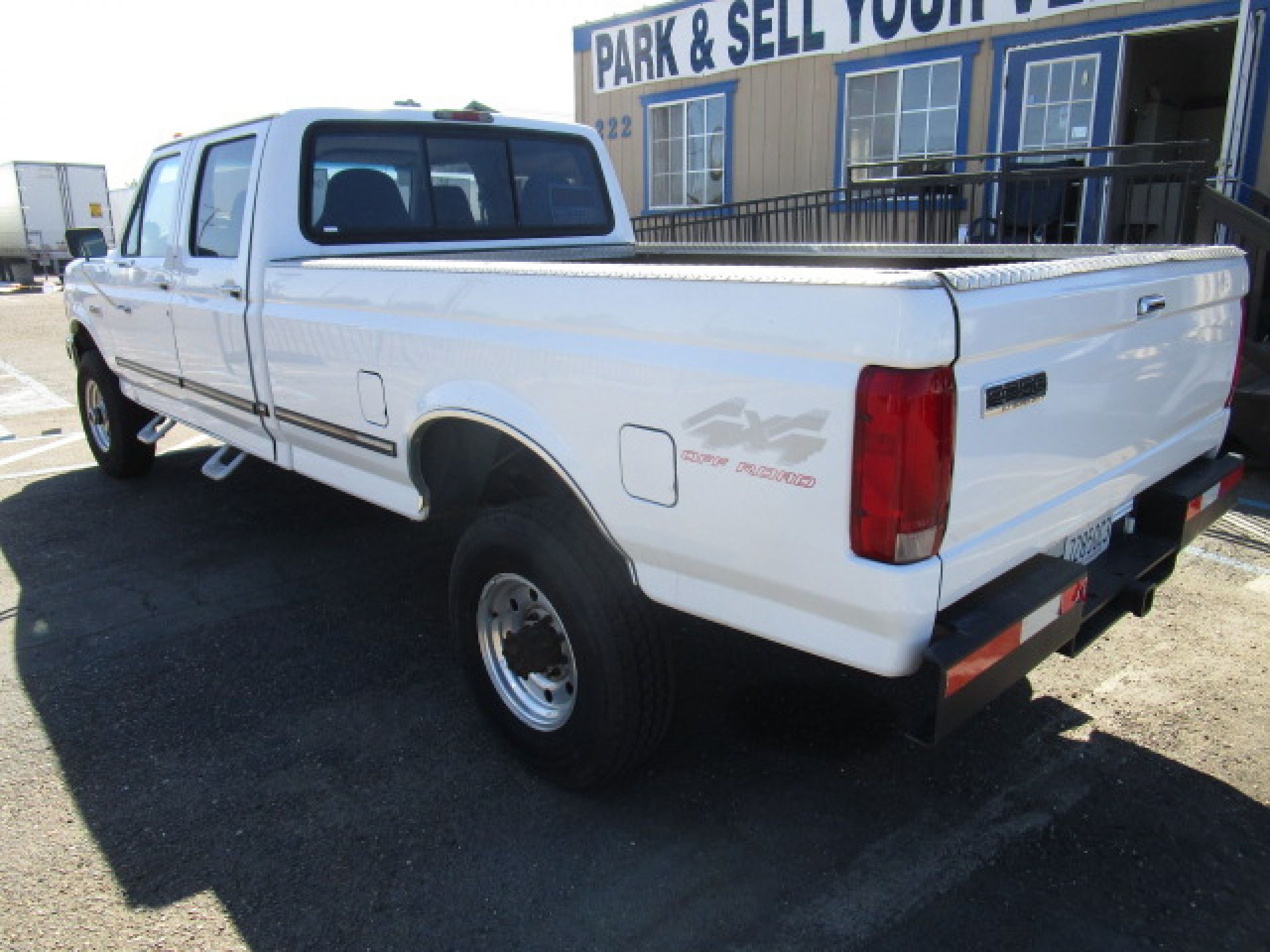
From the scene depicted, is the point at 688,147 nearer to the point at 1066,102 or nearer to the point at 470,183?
the point at 1066,102

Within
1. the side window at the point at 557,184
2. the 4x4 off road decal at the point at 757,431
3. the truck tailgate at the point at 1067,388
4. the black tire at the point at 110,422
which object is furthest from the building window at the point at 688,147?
the 4x4 off road decal at the point at 757,431

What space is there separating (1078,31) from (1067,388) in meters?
8.21

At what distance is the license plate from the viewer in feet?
8.75

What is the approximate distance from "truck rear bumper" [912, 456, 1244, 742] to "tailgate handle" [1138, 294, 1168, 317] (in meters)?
0.70

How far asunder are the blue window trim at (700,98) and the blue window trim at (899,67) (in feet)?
4.82

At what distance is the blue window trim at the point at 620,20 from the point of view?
11789 mm

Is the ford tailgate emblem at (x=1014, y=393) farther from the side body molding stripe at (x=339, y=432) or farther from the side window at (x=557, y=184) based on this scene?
the side window at (x=557, y=184)

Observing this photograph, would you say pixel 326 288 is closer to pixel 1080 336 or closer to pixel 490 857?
pixel 490 857

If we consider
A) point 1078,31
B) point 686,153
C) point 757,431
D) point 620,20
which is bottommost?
point 757,431

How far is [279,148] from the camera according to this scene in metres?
4.03

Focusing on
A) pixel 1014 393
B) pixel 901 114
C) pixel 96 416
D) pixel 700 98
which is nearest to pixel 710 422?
pixel 1014 393

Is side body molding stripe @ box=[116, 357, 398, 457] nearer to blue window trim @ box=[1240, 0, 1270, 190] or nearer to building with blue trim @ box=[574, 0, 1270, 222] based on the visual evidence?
building with blue trim @ box=[574, 0, 1270, 222]

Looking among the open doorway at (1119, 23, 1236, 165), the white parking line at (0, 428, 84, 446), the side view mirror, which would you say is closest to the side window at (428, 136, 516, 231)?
the side view mirror

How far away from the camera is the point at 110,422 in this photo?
20.6 feet
